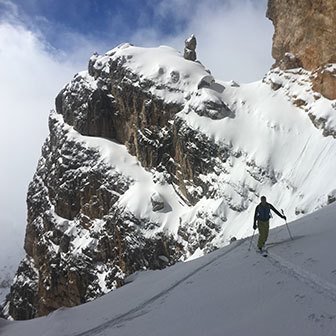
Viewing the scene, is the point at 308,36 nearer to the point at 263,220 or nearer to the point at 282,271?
the point at 263,220

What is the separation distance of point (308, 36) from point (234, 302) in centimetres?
3854

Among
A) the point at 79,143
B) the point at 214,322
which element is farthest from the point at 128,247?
the point at 214,322

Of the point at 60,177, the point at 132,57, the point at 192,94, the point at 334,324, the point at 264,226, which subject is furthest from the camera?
the point at 60,177

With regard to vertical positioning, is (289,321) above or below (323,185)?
below

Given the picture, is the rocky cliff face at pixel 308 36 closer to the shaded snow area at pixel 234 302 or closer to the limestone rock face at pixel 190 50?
the limestone rock face at pixel 190 50

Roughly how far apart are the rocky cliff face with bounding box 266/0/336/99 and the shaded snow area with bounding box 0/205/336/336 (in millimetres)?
28980

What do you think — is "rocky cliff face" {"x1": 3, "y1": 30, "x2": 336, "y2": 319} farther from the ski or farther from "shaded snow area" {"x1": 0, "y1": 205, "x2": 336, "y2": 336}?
"shaded snow area" {"x1": 0, "y1": 205, "x2": 336, "y2": 336}

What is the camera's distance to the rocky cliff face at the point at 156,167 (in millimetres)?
34375

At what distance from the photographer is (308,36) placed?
36219 millimetres

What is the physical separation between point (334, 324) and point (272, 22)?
47181 millimetres

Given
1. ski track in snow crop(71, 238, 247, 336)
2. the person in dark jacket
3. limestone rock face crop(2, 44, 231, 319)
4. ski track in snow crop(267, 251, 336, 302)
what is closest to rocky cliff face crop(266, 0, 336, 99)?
limestone rock face crop(2, 44, 231, 319)

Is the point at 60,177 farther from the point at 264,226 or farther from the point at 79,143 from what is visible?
the point at 264,226

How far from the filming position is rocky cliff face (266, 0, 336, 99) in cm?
3288

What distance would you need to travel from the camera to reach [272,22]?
143ft
